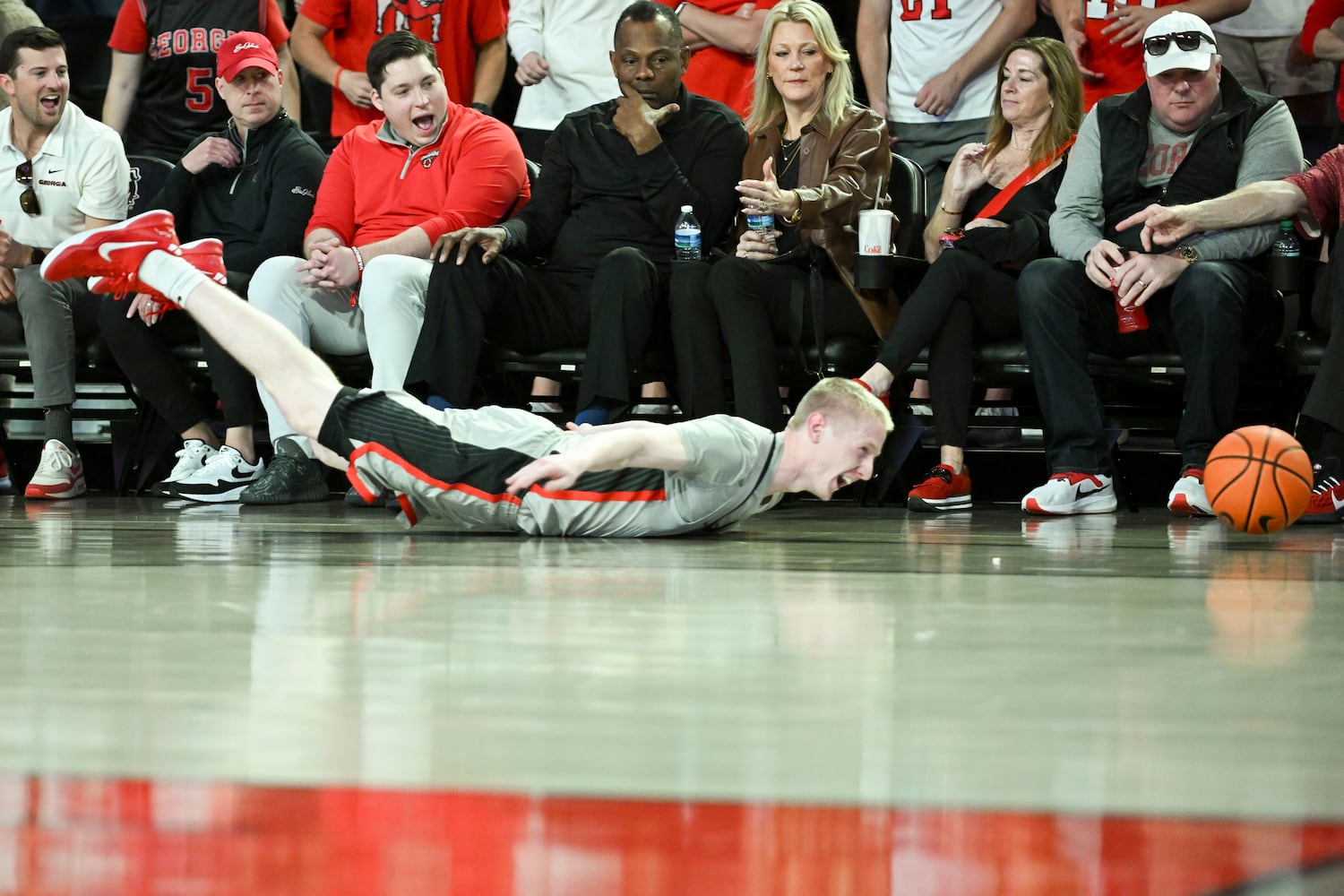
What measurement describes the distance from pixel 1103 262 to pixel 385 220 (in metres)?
2.61

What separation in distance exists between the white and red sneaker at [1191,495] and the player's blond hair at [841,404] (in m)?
1.48

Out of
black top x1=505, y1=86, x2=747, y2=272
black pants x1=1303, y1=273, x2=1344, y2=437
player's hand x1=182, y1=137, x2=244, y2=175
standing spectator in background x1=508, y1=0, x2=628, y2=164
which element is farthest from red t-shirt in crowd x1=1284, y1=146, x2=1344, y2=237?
player's hand x1=182, y1=137, x2=244, y2=175

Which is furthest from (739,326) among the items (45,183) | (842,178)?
(45,183)

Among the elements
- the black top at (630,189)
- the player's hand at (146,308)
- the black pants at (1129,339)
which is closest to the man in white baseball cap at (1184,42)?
the black pants at (1129,339)

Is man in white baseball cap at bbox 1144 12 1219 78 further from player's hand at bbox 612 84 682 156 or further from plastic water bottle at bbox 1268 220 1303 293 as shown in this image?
player's hand at bbox 612 84 682 156

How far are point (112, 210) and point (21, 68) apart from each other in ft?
2.17

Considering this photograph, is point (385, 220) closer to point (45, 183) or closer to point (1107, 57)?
point (45, 183)

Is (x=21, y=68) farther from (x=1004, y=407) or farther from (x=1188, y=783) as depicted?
(x=1188, y=783)

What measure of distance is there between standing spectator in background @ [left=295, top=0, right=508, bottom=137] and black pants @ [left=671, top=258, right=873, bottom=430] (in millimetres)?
1754

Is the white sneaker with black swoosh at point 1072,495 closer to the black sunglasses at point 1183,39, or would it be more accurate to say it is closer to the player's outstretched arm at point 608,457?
the black sunglasses at point 1183,39

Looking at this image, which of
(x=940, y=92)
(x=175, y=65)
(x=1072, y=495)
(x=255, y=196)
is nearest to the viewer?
(x=1072, y=495)

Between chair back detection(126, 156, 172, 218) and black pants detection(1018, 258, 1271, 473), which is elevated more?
chair back detection(126, 156, 172, 218)

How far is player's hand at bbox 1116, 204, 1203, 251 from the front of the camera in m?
4.73

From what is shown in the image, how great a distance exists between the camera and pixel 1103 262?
4.77m
